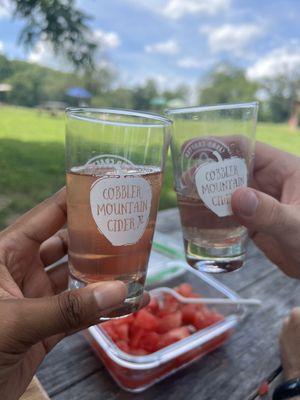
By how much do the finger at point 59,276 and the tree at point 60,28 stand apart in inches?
142

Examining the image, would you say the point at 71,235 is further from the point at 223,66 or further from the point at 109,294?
the point at 223,66

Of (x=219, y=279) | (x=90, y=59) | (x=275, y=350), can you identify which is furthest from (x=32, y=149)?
(x=275, y=350)

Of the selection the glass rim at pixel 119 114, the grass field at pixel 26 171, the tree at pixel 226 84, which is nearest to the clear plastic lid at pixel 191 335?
the glass rim at pixel 119 114

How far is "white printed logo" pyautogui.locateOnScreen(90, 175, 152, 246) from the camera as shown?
761mm

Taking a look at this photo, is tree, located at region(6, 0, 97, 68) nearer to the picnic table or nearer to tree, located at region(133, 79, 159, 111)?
the picnic table

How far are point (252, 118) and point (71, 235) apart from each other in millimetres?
539

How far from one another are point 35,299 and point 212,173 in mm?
473

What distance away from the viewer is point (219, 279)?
185 centimetres

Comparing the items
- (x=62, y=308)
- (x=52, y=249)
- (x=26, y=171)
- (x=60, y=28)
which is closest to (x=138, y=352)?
(x=52, y=249)

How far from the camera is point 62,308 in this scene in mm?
752

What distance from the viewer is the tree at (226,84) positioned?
45219mm

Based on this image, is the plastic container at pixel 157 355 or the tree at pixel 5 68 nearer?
the plastic container at pixel 157 355

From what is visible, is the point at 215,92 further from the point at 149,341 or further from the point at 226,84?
the point at 149,341

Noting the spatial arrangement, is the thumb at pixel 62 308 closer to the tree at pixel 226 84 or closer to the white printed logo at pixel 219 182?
the white printed logo at pixel 219 182
